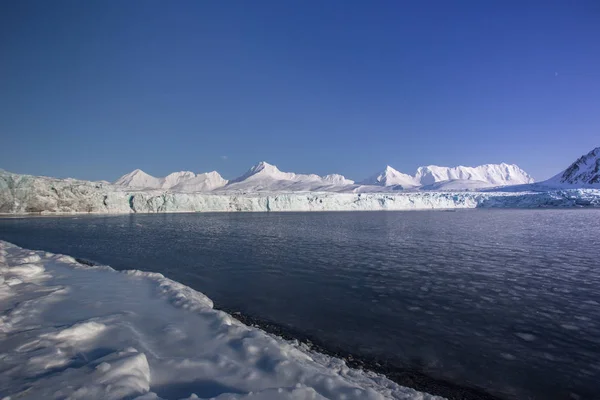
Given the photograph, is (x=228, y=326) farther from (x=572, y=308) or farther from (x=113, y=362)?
(x=572, y=308)

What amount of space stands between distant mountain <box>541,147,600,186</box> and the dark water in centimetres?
14099

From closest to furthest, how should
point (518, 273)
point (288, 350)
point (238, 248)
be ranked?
point (288, 350), point (518, 273), point (238, 248)

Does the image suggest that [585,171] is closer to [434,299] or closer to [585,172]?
[585,172]

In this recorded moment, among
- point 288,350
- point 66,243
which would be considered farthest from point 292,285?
point 66,243

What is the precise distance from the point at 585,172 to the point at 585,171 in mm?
1629

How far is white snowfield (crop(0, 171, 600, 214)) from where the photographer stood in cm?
4569

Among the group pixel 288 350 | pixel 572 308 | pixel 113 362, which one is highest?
pixel 113 362

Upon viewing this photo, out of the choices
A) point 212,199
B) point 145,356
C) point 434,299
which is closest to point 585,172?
point 212,199

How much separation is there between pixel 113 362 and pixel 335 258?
42.1 ft

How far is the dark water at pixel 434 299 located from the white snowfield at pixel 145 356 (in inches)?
66.0

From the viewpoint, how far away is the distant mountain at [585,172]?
122625 millimetres

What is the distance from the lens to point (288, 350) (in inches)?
180

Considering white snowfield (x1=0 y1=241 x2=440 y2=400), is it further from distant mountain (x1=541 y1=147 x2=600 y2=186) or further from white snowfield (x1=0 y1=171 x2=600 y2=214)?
distant mountain (x1=541 y1=147 x2=600 y2=186)

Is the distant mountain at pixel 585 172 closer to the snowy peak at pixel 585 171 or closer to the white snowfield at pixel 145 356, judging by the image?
the snowy peak at pixel 585 171
